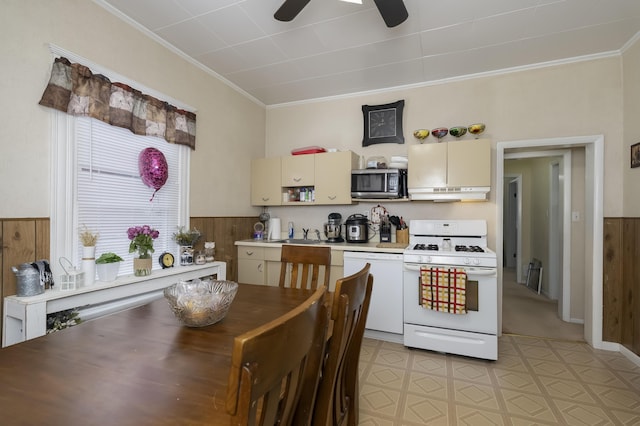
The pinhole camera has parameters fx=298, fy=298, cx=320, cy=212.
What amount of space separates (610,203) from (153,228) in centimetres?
412

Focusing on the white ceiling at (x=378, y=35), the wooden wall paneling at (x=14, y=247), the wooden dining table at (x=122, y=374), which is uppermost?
the white ceiling at (x=378, y=35)

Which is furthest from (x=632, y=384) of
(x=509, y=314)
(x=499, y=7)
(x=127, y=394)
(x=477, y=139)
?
(x=127, y=394)

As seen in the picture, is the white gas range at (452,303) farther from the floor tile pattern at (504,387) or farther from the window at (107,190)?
the window at (107,190)

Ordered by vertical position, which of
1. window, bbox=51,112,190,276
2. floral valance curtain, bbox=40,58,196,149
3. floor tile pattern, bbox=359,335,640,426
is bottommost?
floor tile pattern, bbox=359,335,640,426

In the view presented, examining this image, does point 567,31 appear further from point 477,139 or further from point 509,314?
point 509,314

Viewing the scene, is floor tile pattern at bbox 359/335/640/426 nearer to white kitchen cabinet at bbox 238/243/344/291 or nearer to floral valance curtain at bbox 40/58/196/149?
white kitchen cabinet at bbox 238/243/344/291

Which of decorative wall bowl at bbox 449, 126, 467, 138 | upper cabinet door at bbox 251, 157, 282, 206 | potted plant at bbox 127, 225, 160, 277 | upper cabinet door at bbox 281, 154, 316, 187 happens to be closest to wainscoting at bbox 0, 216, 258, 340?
potted plant at bbox 127, 225, 160, 277

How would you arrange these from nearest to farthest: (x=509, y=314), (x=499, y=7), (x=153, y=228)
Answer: (x=499, y=7), (x=153, y=228), (x=509, y=314)

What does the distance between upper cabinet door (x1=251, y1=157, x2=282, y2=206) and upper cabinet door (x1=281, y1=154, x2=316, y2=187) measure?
101mm

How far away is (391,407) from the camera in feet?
6.28

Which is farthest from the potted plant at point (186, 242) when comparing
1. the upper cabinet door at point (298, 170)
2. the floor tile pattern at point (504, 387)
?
the floor tile pattern at point (504, 387)

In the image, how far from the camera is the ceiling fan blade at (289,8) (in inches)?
68.6

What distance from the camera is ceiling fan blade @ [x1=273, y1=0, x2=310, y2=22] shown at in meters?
1.74

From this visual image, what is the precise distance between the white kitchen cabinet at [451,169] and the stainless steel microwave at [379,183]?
Result: 129 mm
